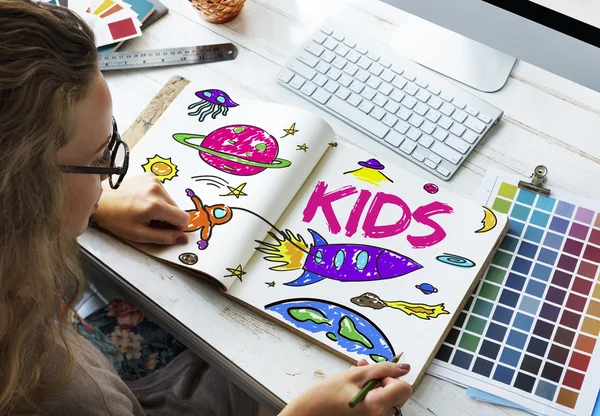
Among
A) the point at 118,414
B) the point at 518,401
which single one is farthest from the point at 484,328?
the point at 118,414

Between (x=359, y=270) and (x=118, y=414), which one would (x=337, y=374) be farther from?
(x=118, y=414)

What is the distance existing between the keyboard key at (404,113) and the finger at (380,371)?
37 centimetres

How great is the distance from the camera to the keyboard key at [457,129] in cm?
92

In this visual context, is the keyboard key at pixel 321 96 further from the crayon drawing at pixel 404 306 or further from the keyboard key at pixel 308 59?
the crayon drawing at pixel 404 306

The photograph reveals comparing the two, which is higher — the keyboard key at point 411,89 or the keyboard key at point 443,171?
the keyboard key at point 411,89

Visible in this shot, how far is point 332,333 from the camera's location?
0.75m

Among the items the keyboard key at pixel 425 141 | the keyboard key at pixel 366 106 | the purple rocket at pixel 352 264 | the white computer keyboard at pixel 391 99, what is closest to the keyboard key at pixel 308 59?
the white computer keyboard at pixel 391 99

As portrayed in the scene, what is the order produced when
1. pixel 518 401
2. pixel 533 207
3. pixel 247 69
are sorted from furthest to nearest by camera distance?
pixel 247 69, pixel 533 207, pixel 518 401

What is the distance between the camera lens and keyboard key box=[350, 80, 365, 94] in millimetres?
965

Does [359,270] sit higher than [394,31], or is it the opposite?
[394,31]

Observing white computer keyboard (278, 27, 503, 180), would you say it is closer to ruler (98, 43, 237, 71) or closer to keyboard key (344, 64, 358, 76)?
keyboard key (344, 64, 358, 76)

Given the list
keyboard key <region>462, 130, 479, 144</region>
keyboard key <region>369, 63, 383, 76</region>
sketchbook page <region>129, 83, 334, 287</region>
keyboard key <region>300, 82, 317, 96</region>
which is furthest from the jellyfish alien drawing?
keyboard key <region>462, 130, 479, 144</region>

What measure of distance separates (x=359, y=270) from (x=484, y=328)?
0.51ft

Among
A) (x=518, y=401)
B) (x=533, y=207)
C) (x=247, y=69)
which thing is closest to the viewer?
(x=518, y=401)
